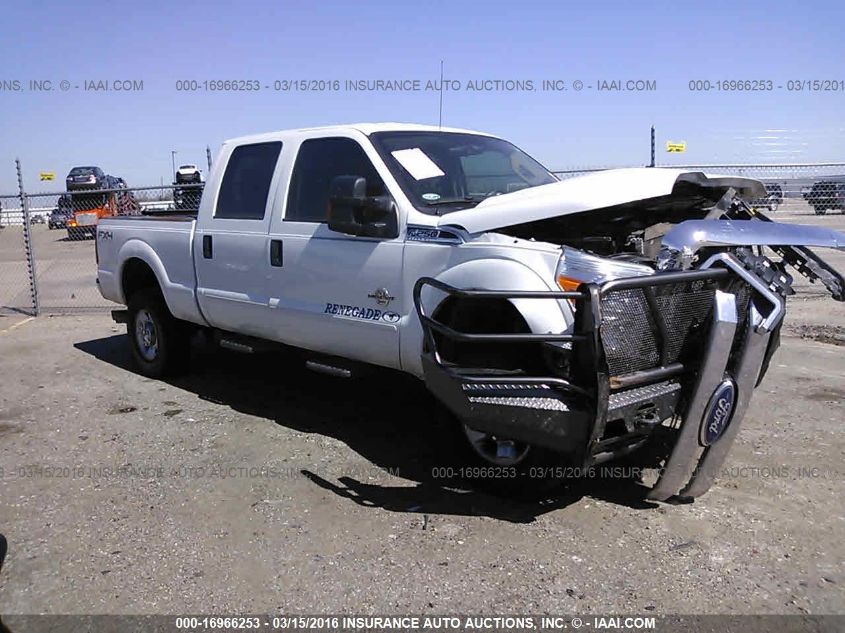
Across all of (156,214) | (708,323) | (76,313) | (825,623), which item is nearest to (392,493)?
(708,323)

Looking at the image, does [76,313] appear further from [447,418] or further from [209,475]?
[447,418]

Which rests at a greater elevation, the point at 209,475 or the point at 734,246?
the point at 734,246

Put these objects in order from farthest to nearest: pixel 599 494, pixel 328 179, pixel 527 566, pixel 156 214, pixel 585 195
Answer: pixel 156 214 → pixel 328 179 → pixel 599 494 → pixel 585 195 → pixel 527 566

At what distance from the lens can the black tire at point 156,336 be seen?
6.68 metres

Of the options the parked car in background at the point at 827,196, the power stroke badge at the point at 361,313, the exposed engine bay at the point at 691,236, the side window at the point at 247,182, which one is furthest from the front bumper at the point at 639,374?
the parked car in background at the point at 827,196

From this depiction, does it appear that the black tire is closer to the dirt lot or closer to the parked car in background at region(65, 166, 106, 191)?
the dirt lot

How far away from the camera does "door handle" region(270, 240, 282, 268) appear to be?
17.2 feet

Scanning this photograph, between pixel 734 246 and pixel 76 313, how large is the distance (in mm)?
9764

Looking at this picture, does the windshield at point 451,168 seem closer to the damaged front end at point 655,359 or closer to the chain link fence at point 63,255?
the damaged front end at point 655,359

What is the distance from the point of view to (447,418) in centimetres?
430

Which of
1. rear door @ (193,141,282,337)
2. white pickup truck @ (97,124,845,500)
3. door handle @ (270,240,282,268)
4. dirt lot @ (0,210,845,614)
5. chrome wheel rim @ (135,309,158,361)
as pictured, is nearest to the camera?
dirt lot @ (0,210,845,614)

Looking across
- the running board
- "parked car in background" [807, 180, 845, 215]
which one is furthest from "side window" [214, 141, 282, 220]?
"parked car in background" [807, 180, 845, 215]

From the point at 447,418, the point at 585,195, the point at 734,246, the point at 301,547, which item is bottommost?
the point at 301,547

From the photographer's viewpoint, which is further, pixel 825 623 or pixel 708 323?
pixel 708 323
